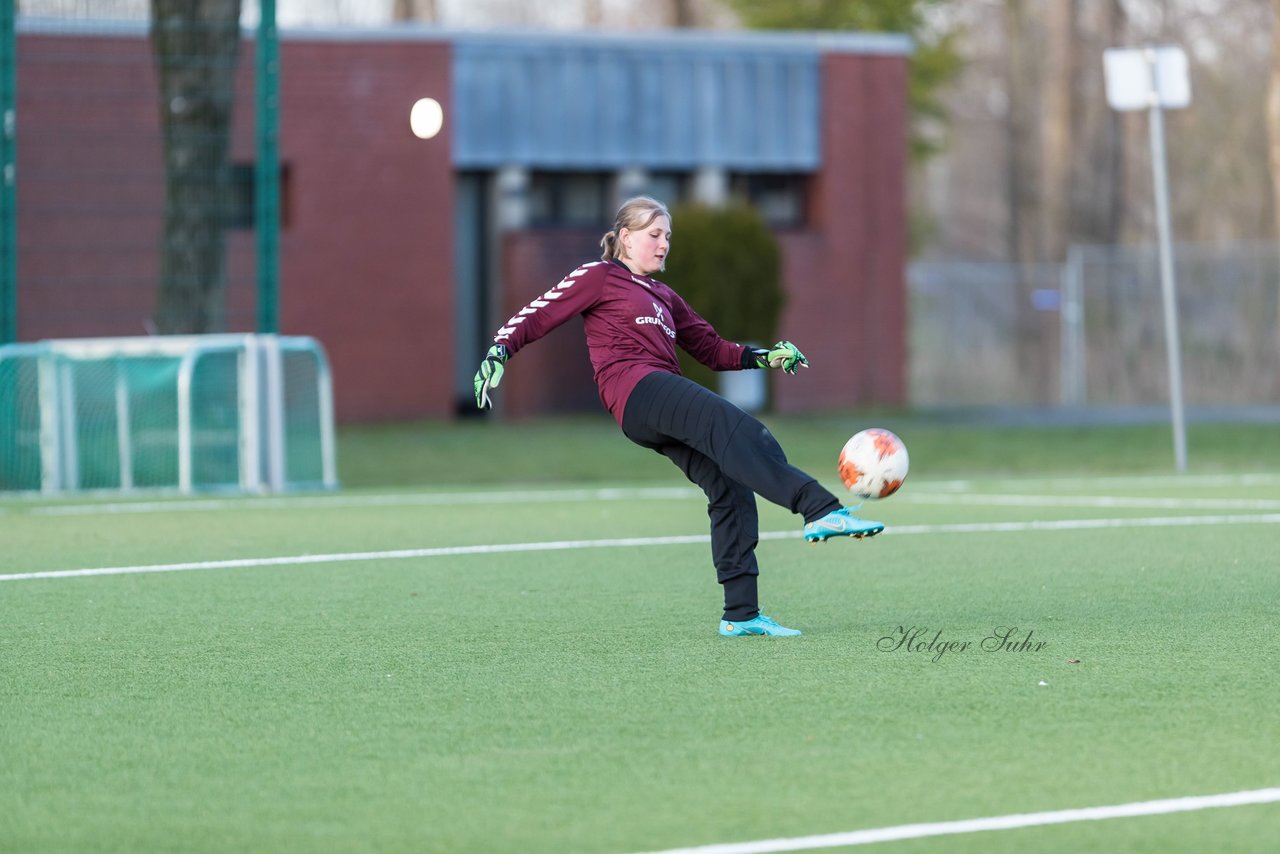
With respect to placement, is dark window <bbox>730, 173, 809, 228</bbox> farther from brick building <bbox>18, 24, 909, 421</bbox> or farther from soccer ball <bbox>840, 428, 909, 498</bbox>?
soccer ball <bbox>840, 428, 909, 498</bbox>

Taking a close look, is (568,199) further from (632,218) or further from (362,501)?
(632,218)

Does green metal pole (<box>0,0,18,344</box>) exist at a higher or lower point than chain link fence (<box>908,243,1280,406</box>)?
higher

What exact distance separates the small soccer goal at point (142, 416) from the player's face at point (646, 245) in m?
8.41

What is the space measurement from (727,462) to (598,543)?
13.4ft

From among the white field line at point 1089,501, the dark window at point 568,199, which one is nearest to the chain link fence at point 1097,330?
the dark window at point 568,199

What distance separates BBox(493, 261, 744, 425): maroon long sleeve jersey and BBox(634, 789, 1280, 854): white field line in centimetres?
314

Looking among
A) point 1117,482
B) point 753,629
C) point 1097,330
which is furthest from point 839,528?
point 1097,330

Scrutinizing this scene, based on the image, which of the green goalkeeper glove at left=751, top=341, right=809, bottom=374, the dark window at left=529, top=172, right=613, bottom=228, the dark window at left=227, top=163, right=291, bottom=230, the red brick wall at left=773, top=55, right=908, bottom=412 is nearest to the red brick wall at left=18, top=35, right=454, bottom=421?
the dark window at left=227, top=163, right=291, bottom=230

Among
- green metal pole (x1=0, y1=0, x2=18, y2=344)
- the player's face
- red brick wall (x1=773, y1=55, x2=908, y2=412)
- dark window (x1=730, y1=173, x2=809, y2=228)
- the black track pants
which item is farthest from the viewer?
dark window (x1=730, y1=173, x2=809, y2=228)

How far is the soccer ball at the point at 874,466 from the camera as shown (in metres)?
7.61

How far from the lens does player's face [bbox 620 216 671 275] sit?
303 inches

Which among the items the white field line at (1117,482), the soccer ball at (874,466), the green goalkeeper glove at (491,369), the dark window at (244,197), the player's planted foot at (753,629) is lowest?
the white field line at (1117,482)

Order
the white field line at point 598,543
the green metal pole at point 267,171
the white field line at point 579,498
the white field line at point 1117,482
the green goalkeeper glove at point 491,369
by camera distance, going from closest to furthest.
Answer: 1. the green goalkeeper glove at point 491,369
2. the white field line at point 598,543
3. the white field line at point 579,498
4. the white field line at point 1117,482
5. the green metal pole at point 267,171

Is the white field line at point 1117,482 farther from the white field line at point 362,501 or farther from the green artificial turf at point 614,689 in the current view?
the green artificial turf at point 614,689
